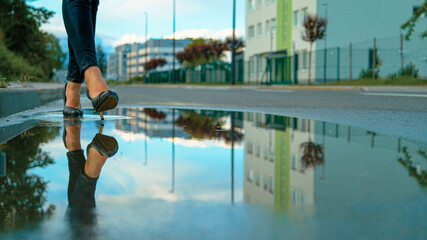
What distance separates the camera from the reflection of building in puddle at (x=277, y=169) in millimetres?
1306

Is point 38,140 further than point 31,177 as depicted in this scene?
Yes

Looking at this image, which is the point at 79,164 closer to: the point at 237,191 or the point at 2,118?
the point at 237,191

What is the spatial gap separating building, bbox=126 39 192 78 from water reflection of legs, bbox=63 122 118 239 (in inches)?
4979

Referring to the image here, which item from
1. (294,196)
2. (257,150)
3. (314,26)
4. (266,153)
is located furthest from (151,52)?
(294,196)

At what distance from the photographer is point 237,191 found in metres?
1.39

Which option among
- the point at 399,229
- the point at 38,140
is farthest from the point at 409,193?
the point at 38,140

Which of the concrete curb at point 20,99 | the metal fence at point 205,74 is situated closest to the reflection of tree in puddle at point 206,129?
the concrete curb at point 20,99

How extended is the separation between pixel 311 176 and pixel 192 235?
2.23ft

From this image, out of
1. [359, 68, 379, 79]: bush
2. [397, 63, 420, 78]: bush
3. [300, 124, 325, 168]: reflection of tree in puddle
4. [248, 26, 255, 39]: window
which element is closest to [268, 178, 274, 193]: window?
[300, 124, 325, 168]: reflection of tree in puddle

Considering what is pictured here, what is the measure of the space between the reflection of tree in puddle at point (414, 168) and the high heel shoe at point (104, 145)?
3.76 ft

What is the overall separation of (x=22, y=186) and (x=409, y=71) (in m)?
23.8

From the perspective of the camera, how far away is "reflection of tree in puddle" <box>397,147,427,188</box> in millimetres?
1565

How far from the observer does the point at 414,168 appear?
5.81ft

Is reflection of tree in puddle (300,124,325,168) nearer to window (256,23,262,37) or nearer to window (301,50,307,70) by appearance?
window (301,50,307,70)
